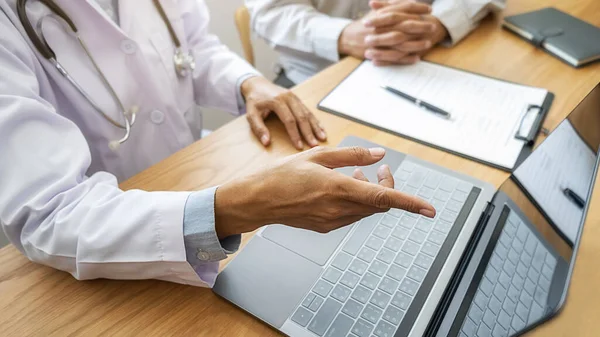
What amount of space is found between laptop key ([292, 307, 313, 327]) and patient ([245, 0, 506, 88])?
64 cm

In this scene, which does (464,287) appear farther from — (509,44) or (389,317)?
(509,44)

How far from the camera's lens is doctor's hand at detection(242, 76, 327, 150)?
0.80 m

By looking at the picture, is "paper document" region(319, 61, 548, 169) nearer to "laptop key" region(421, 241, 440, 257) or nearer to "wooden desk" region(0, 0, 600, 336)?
"wooden desk" region(0, 0, 600, 336)

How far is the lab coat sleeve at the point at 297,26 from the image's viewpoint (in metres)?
1.09

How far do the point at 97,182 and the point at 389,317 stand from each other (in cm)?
45

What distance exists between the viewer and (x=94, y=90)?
78 centimetres

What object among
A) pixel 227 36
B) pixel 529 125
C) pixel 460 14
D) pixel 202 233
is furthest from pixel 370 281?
pixel 227 36

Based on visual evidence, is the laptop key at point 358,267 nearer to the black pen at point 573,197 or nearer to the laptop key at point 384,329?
the laptop key at point 384,329

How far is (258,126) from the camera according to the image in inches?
32.2

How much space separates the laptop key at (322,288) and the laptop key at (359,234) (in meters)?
0.06

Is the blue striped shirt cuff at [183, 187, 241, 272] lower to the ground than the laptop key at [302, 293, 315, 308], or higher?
higher

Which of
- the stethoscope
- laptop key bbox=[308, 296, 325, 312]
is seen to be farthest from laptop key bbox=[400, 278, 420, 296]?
the stethoscope

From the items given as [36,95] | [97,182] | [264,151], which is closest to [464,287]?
[264,151]

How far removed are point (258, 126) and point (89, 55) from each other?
0.32 m
